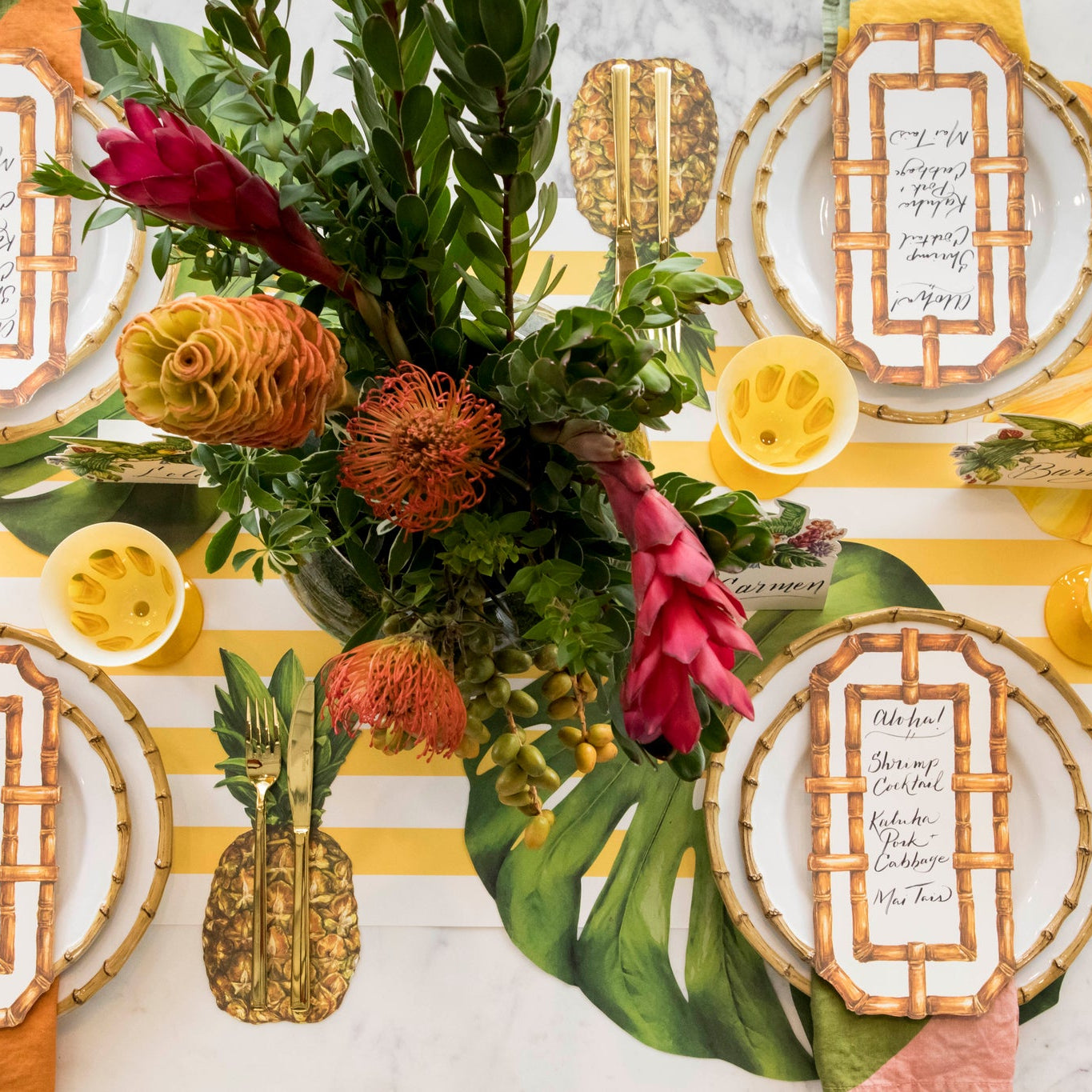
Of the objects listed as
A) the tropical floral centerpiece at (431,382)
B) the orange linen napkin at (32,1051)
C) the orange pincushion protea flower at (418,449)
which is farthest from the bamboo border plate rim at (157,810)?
the orange pincushion protea flower at (418,449)

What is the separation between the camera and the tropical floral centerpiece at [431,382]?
30cm

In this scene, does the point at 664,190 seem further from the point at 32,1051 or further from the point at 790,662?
the point at 32,1051

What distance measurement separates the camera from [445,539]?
39 cm

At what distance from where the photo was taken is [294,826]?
0.79 meters

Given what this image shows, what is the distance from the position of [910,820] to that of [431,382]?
0.64 metres

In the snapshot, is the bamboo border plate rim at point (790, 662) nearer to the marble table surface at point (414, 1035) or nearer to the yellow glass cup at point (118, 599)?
the marble table surface at point (414, 1035)

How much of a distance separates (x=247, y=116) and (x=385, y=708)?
0.81ft

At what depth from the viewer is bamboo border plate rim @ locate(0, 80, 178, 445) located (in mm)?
823

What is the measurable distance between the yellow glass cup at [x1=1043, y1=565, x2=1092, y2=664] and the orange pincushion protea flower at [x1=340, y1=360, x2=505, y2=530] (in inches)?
26.3

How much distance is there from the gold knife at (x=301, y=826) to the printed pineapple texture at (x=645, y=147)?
52 centimetres

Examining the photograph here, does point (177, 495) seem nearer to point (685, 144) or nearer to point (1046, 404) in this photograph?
point (685, 144)

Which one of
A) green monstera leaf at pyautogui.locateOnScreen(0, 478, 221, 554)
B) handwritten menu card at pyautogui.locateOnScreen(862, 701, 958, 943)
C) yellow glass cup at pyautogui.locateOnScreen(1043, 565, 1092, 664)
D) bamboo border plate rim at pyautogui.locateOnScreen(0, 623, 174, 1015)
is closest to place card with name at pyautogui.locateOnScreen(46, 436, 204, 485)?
green monstera leaf at pyautogui.locateOnScreen(0, 478, 221, 554)

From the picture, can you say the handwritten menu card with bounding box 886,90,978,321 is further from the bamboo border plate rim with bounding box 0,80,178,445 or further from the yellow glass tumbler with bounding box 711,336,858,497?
the bamboo border plate rim with bounding box 0,80,178,445

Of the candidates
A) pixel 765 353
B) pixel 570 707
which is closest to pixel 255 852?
pixel 570 707
